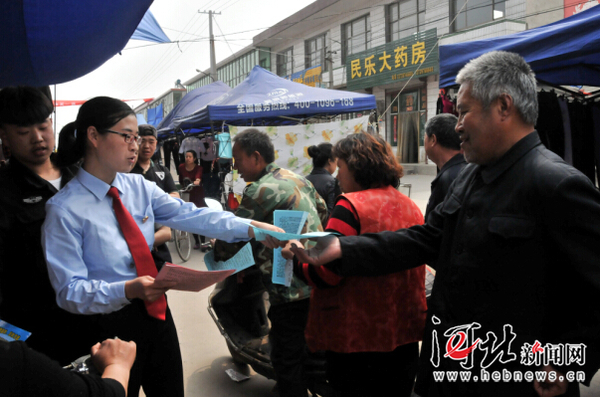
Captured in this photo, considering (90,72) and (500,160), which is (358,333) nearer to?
(500,160)

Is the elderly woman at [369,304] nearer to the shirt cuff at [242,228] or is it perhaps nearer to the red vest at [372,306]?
the red vest at [372,306]

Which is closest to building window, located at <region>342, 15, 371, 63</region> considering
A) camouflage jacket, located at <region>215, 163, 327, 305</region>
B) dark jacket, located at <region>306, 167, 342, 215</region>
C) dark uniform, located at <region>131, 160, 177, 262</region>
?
dark jacket, located at <region>306, 167, 342, 215</region>

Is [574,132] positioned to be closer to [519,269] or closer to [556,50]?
[556,50]

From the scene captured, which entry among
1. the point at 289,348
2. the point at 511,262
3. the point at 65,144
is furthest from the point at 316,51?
the point at 511,262

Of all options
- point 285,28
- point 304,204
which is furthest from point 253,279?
→ point 285,28

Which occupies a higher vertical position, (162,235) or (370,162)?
(370,162)

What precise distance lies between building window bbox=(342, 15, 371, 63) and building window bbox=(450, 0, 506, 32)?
4851 millimetres

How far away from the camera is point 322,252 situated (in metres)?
1.74

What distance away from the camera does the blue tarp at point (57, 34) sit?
5.43 feet

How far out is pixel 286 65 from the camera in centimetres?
2711

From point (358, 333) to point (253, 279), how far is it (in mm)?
1526

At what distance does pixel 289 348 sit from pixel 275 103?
6786 mm

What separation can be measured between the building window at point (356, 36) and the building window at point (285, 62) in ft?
17.4

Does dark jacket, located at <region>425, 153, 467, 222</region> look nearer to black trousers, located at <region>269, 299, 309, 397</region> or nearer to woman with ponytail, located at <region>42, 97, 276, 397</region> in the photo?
black trousers, located at <region>269, 299, 309, 397</region>
